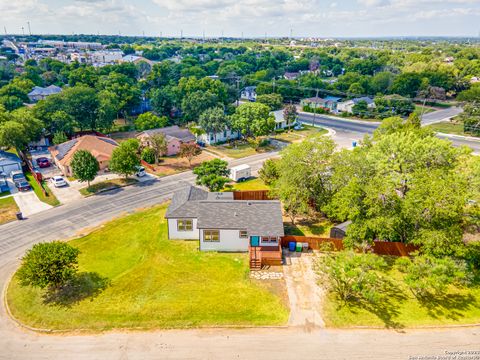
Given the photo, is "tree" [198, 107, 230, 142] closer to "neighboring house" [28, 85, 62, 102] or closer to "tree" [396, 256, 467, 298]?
"tree" [396, 256, 467, 298]

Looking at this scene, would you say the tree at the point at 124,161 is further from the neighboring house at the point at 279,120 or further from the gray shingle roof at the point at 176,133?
the neighboring house at the point at 279,120

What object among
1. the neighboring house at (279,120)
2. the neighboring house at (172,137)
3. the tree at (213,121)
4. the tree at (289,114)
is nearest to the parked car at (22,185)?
the neighboring house at (172,137)

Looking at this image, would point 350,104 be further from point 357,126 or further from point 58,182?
point 58,182

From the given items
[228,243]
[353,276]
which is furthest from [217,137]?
[353,276]

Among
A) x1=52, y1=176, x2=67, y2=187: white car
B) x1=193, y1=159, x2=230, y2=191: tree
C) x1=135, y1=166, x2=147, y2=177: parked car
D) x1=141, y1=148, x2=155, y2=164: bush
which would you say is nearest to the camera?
x1=193, y1=159, x2=230, y2=191: tree

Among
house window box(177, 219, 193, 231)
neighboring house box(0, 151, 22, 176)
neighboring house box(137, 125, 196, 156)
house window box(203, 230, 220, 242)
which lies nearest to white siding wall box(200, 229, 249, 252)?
house window box(203, 230, 220, 242)

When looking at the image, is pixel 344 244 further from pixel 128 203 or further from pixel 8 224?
pixel 8 224
